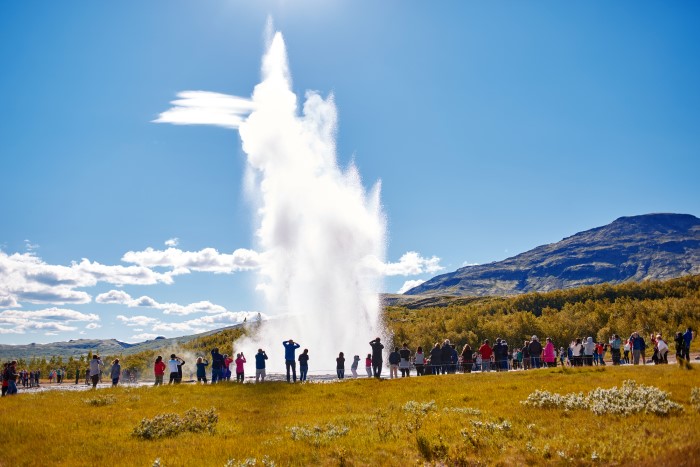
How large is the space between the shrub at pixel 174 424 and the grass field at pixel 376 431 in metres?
0.47

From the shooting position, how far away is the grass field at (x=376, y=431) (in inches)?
535

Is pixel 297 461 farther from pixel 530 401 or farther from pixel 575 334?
pixel 575 334

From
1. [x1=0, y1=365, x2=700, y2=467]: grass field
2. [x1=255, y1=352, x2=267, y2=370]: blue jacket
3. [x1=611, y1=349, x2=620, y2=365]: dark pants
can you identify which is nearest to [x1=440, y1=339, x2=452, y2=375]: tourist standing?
[x1=0, y1=365, x2=700, y2=467]: grass field

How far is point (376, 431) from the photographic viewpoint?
54.6 ft

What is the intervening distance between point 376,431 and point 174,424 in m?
6.86

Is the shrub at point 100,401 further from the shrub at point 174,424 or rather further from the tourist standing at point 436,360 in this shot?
the tourist standing at point 436,360

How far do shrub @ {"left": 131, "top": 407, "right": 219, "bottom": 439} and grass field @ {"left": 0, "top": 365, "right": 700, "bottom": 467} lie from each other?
1.54 ft

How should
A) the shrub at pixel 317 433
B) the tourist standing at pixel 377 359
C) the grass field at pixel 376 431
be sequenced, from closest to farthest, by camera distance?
the grass field at pixel 376 431, the shrub at pixel 317 433, the tourist standing at pixel 377 359

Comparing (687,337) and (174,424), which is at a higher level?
(687,337)

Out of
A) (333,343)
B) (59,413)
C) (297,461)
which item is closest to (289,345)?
(59,413)

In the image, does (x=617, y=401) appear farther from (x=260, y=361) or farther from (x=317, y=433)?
(x=260, y=361)

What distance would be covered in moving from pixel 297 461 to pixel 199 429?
5.53m

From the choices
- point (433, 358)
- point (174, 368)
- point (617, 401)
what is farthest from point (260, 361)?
point (617, 401)

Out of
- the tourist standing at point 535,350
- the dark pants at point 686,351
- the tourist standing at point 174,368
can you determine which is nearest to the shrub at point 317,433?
the tourist standing at point 174,368
